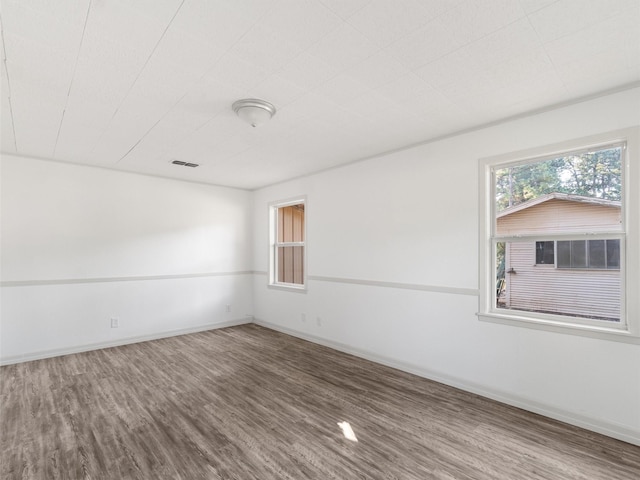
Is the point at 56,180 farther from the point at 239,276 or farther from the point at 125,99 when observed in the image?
the point at 239,276

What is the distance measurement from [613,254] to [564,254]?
1.01 feet

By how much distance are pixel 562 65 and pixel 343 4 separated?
157cm

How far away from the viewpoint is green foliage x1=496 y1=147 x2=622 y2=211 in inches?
97.1

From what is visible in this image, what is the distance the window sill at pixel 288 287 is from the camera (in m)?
5.05

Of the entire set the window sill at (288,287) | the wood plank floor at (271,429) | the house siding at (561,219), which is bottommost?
the wood plank floor at (271,429)

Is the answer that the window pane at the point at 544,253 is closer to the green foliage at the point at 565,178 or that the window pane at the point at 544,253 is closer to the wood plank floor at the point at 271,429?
the green foliage at the point at 565,178

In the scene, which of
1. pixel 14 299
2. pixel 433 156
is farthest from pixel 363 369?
pixel 14 299

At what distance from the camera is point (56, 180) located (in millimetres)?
4188

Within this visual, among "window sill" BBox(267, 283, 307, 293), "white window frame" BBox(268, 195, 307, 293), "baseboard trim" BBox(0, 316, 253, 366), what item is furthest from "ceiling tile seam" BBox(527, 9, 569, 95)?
"baseboard trim" BBox(0, 316, 253, 366)

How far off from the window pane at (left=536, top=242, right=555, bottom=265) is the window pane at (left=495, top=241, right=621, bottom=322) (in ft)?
0.16

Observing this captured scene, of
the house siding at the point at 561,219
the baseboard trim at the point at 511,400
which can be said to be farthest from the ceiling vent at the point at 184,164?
the house siding at the point at 561,219

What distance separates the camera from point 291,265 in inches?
219

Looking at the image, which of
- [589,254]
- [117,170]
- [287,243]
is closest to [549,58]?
[589,254]

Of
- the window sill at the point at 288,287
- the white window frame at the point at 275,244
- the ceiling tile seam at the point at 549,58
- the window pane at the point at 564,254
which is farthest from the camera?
the white window frame at the point at 275,244
